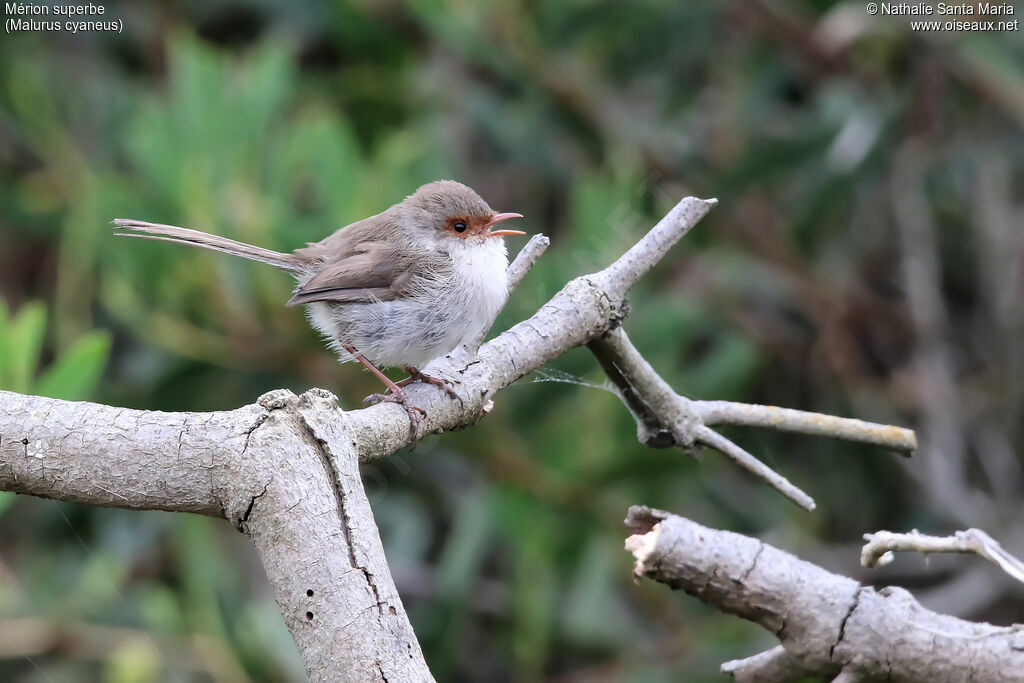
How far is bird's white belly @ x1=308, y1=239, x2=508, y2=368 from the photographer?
3525 mm

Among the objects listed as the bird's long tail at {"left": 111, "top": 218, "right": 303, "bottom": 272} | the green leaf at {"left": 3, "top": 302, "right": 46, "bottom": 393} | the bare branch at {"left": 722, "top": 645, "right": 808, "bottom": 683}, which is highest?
the bare branch at {"left": 722, "top": 645, "right": 808, "bottom": 683}

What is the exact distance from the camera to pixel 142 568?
5.86m

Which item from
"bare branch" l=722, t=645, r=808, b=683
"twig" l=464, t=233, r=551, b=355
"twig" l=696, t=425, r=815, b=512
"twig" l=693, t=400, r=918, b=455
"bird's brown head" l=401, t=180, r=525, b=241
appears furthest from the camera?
"bird's brown head" l=401, t=180, r=525, b=241

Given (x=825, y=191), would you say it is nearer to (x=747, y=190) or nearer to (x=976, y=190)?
(x=747, y=190)

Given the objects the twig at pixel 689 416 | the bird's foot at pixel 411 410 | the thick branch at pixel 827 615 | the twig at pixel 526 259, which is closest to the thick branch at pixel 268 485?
the bird's foot at pixel 411 410

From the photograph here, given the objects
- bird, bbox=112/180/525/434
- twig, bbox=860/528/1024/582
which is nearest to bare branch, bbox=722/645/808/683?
twig, bbox=860/528/1024/582

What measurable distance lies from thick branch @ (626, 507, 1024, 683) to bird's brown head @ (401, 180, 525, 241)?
74.4 inches

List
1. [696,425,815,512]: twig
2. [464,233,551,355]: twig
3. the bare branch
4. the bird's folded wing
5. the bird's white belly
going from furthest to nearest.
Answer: the bird's folded wing, the bird's white belly, [464,233,551,355]: twig, [696,425,815,512]: twig, the bare branch

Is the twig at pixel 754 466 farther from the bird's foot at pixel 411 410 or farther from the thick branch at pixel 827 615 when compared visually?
the bird's foot at pixel 411 410

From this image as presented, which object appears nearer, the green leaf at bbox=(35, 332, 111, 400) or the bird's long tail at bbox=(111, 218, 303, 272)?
the green leaf at bbox=(35, 332, 111, 400)

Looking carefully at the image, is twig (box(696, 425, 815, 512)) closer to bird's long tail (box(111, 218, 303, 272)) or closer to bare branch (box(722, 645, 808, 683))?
bare branch (box(722, 645, 808, 683))

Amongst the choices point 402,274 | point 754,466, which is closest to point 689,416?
point 754,466

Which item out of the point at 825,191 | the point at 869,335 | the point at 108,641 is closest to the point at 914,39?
the point at 825,191

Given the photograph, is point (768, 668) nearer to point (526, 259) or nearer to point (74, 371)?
point (526, 259)
